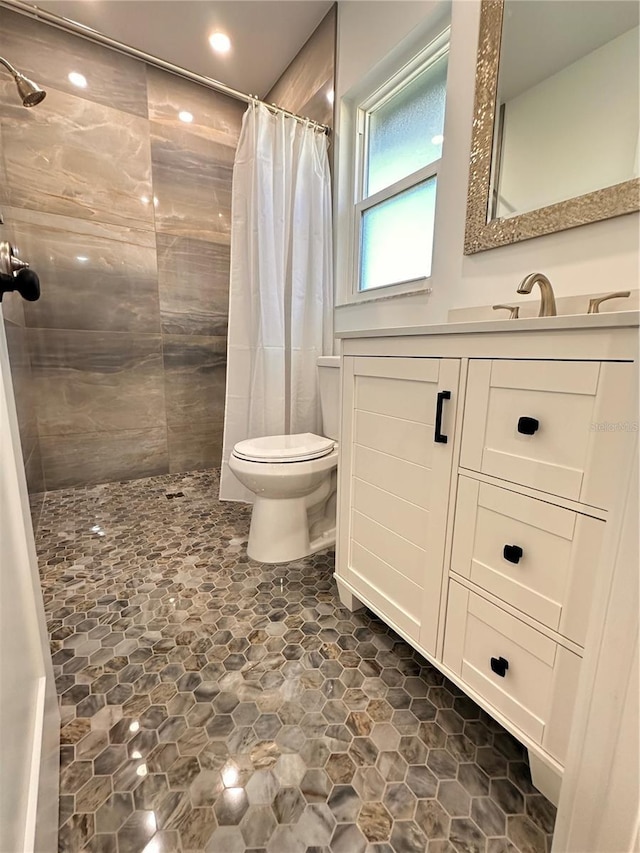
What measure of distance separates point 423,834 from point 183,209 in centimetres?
277

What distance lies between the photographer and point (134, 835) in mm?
638

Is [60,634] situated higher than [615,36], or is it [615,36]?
[615,36]

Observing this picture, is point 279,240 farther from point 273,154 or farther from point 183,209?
point 183,209

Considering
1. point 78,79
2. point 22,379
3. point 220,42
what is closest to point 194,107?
point 220,42

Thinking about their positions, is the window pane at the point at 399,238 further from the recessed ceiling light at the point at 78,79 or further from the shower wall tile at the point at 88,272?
the recessed ceiling light at the point at 78,79

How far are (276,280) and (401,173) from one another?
0.72 metres

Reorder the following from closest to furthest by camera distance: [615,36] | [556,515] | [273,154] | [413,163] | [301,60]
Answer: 1. [556,515]
2. [615,36]
3. [413,163]
4. [273,154]
5. [301,60]

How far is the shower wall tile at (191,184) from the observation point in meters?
2.13

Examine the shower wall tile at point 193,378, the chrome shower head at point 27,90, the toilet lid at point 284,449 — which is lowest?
the toilet lid at point 284,449

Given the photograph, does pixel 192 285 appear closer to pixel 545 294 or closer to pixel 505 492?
pixel 545 294

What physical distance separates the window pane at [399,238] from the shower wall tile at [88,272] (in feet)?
4.28

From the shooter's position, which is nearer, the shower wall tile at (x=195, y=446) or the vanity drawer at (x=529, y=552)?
the vanity drawer at (x=529, y=552)

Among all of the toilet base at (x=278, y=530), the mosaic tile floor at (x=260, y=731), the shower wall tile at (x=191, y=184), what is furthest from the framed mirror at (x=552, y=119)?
the shower wall tile at (x=191, y=184)

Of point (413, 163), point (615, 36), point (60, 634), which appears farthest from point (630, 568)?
point (413, 163)
